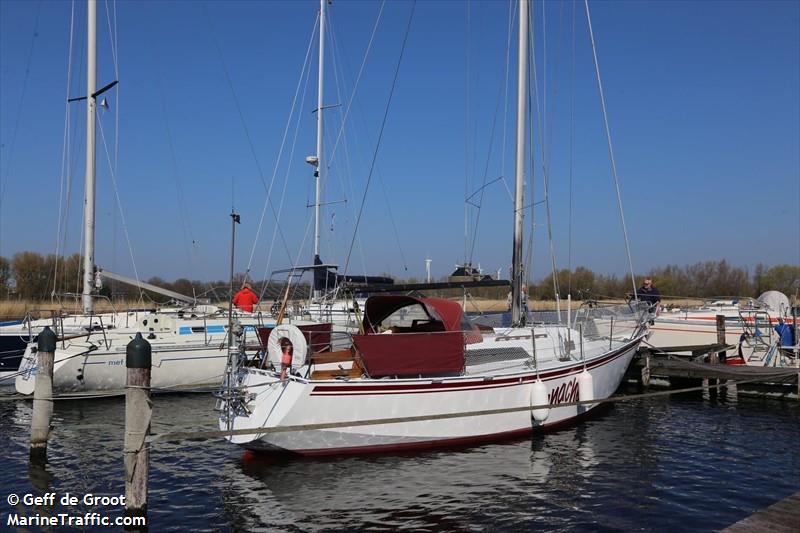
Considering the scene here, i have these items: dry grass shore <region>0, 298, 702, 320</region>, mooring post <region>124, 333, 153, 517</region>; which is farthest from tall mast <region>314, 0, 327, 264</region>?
mooring post <region>124, 333, 153, 517</region>

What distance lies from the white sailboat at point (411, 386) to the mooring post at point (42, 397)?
2809mm

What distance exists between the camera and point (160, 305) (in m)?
22.4

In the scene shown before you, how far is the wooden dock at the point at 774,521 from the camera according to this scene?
5.99 m

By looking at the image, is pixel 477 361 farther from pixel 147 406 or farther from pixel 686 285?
pixel 686 285

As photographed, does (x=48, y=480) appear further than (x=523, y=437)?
No

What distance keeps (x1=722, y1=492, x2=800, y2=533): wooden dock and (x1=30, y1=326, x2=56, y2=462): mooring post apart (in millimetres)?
9864

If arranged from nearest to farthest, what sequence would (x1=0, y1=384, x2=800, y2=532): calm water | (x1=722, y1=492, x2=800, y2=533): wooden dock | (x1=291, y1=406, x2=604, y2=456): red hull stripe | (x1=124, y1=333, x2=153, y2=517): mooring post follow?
(x1=722, y1=492, x2=800, y2=533): wooden dock
(x1=124, y1=333, x2=153, y2=517): mooring post
(x1=0, y1=384, x2=800, y2=532): calm water
(x1=291, y1=406, x2=604, y2=456): red hull stripe

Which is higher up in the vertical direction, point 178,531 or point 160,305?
point 160,305

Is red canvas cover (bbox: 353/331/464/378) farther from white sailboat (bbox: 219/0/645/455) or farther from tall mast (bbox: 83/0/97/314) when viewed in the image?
tall mast (bbox: 83/0/97/314)

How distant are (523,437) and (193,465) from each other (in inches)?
233

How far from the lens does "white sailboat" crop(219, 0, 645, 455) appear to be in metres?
9.89

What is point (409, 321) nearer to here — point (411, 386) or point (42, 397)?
point (411, 386)

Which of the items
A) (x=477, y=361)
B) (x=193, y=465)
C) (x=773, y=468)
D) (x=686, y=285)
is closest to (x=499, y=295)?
(x=477, y=361)

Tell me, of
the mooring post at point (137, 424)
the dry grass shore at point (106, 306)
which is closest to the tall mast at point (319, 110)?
the dry grass shore at point (106, 306)
